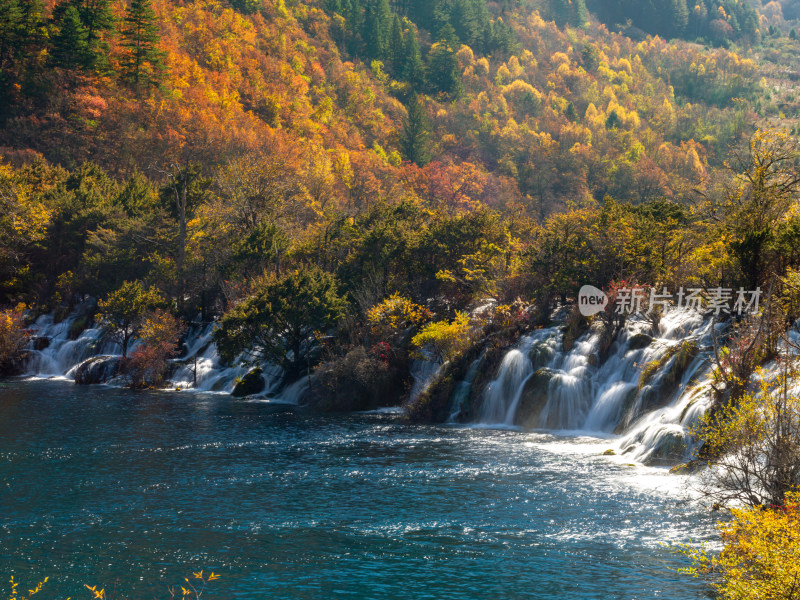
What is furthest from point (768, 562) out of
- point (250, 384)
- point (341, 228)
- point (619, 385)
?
point (341, 228)

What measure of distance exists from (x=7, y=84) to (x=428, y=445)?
97.4 meters

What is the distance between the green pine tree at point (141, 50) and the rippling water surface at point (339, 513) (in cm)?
8375

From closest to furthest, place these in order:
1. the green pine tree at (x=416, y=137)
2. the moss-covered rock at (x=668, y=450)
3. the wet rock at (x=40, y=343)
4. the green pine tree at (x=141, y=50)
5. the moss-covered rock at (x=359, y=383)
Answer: the moss-covered rock at (x=668, y=450) < the moss-covered rock at (x=359, y=383) < the wet rock at (x=40, y=343) < the green pine tree at (x=141, y=50) < the green pine tree at (x=416, y=137)

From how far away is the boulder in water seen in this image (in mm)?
66456

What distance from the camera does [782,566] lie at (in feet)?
46.6

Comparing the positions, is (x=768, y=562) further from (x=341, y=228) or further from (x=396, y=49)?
(x=396, y=49)

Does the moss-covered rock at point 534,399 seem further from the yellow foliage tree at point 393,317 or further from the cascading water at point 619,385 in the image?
the yellow foliage tree at point 393,317

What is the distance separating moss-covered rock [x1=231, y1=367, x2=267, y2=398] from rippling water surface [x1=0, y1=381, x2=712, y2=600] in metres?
15.1

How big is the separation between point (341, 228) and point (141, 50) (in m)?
64.6

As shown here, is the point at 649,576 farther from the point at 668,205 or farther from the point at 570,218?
the point at 668,205

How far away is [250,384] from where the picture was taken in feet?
203

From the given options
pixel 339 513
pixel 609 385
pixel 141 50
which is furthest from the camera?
pixel 141 50

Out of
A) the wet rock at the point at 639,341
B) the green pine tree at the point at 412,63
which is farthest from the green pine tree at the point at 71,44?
the wet rock at the point at 639,341

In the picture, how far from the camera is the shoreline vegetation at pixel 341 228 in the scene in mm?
37594
